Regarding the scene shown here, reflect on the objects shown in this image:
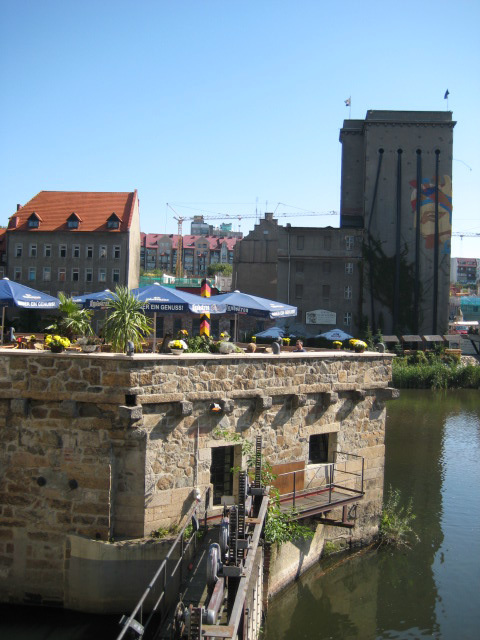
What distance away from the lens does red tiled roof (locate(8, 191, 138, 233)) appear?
6194cm

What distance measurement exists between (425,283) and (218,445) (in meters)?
53.0

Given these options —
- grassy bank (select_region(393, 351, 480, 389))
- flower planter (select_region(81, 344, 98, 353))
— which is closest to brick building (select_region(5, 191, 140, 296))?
grassy bank (select_region(393, 351, 480, 389))

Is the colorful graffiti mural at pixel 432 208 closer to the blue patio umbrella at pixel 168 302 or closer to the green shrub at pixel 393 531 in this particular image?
the blue patio umbrella at pixel 168 302

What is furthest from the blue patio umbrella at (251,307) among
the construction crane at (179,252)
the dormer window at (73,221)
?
the construction crane at (179,252)

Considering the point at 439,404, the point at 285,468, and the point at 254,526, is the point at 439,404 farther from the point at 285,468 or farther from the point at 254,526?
the point at 254,526

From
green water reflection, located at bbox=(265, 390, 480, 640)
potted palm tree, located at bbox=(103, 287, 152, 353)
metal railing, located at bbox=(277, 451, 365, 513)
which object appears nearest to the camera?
green water reflection, located at bbox=(265, 390, 480, 640)

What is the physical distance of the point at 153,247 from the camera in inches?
5842

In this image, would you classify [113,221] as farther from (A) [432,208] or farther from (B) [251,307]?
(B) [251,307]

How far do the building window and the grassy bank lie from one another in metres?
36.9

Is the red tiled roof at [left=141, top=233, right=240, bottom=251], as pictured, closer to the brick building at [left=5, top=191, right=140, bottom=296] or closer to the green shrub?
the brick building at [left=5, top=191, right=140, bottom=296]

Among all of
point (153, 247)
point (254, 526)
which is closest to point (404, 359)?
point (254, 526)

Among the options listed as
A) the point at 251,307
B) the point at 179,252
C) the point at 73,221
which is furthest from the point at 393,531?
the point at 179,252

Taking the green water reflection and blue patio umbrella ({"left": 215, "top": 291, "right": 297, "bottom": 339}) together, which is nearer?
the green water reflection

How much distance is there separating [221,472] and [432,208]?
5247 cm
